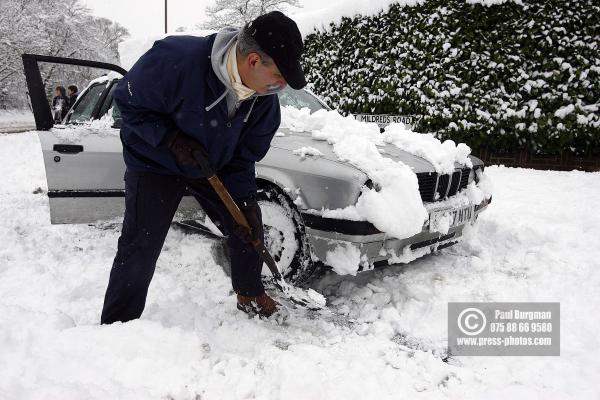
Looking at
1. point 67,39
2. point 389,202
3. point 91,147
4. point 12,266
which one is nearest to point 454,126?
point 389,202

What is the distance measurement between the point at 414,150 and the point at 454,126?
443cm

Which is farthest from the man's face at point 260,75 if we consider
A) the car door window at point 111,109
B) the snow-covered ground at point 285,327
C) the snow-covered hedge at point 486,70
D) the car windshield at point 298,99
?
the snow-covered hedge at point 486,70

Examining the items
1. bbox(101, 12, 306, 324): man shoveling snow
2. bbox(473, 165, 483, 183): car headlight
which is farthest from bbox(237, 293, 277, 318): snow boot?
bbox(473, 165, 483, 183): car headlight

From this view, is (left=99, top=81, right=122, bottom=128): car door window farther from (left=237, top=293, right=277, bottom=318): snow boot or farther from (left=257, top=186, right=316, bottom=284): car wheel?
(left=237, top=293, right=277, bottom=318): snow boot

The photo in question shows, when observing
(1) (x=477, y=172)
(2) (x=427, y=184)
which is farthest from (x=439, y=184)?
(1) (x=477, y=172)

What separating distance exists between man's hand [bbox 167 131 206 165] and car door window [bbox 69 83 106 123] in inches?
89.1

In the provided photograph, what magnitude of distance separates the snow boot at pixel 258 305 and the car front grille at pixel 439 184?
4.02 ft

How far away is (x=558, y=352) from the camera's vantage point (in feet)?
7.14

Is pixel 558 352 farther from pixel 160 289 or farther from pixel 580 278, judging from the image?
pixel 160 289

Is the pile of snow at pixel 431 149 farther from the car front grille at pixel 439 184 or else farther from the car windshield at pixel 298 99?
the car windshield at pixel 298 99

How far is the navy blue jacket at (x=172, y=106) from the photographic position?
5.95ft

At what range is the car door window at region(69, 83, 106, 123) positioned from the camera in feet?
12.4

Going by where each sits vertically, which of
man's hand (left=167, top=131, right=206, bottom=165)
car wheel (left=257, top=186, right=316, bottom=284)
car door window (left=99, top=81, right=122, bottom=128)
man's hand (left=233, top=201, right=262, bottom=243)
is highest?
car door window (left=99, top=81, right=122, bottom=128)

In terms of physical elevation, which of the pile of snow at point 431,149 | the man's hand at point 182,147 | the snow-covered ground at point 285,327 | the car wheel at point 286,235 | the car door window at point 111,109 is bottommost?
the snow-covered ground at point 285,327
